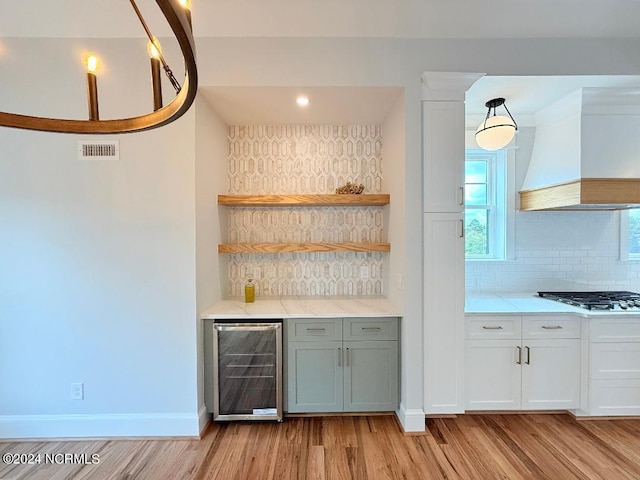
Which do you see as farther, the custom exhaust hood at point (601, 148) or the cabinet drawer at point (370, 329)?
the custom exhaust hood at point (601, 148)

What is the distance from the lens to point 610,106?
268 centimetres

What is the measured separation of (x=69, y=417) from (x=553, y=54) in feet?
14.7

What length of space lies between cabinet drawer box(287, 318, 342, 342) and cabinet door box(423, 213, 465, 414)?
676 mm

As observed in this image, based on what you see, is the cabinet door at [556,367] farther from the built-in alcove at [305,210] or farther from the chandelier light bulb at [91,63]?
the chandelier light bulb at [91,63]

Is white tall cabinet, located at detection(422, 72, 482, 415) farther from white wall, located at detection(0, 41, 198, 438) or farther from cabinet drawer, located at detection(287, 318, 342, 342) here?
white wall, located at detection(0, 41, 198, 438)

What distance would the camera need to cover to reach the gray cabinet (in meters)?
2.53

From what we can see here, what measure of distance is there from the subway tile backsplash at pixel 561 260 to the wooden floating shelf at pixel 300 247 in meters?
1.17

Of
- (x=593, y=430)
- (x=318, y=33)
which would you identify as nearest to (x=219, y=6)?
(x=318, y=33)

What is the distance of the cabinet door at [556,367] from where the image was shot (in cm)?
255

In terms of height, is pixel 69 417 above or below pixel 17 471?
above

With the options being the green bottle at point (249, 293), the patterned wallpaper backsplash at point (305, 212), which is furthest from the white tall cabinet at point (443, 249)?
the green bottle at point (249, 293)

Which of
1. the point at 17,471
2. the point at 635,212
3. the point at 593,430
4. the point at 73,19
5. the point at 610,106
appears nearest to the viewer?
the point at 17,471

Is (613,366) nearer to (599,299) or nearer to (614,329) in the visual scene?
(614,329)

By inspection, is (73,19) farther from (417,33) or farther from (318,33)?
(417,33)
